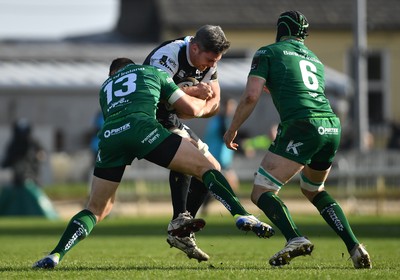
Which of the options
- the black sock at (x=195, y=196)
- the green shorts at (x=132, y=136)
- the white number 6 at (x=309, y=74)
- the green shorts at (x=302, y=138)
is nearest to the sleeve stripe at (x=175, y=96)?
the green shorts at (x=132, y=136)

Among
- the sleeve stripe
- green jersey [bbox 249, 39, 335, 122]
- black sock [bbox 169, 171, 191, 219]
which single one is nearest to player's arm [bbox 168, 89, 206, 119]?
the sleeve stripe

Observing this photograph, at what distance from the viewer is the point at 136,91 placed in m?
9.75

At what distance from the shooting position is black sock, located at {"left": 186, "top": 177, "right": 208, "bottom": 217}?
1102 centimetres

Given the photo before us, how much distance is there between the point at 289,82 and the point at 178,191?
1564 mm

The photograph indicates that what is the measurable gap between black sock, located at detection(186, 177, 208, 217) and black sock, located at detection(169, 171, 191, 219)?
17 cm

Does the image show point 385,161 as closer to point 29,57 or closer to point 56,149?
point 56,149

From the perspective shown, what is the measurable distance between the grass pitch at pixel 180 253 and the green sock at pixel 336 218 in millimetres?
258

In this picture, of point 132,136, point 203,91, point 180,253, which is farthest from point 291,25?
point 180,253

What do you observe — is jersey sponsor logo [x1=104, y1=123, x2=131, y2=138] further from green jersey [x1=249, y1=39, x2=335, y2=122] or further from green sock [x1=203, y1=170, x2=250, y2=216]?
green jersey [x1=249, y1=39, x2=335, y2=122]

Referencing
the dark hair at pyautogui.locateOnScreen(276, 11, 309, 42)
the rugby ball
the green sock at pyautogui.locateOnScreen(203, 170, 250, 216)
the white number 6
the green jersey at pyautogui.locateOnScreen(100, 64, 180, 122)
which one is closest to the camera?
the green sock at pyautogui.locateOnScreen(203, 170, 250, 216)

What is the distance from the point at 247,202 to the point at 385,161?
311 centimetres

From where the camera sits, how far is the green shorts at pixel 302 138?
995cm

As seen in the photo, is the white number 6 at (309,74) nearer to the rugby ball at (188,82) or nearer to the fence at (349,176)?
the rugby ball at (188,82)

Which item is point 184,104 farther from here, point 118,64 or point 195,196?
point 195,196
